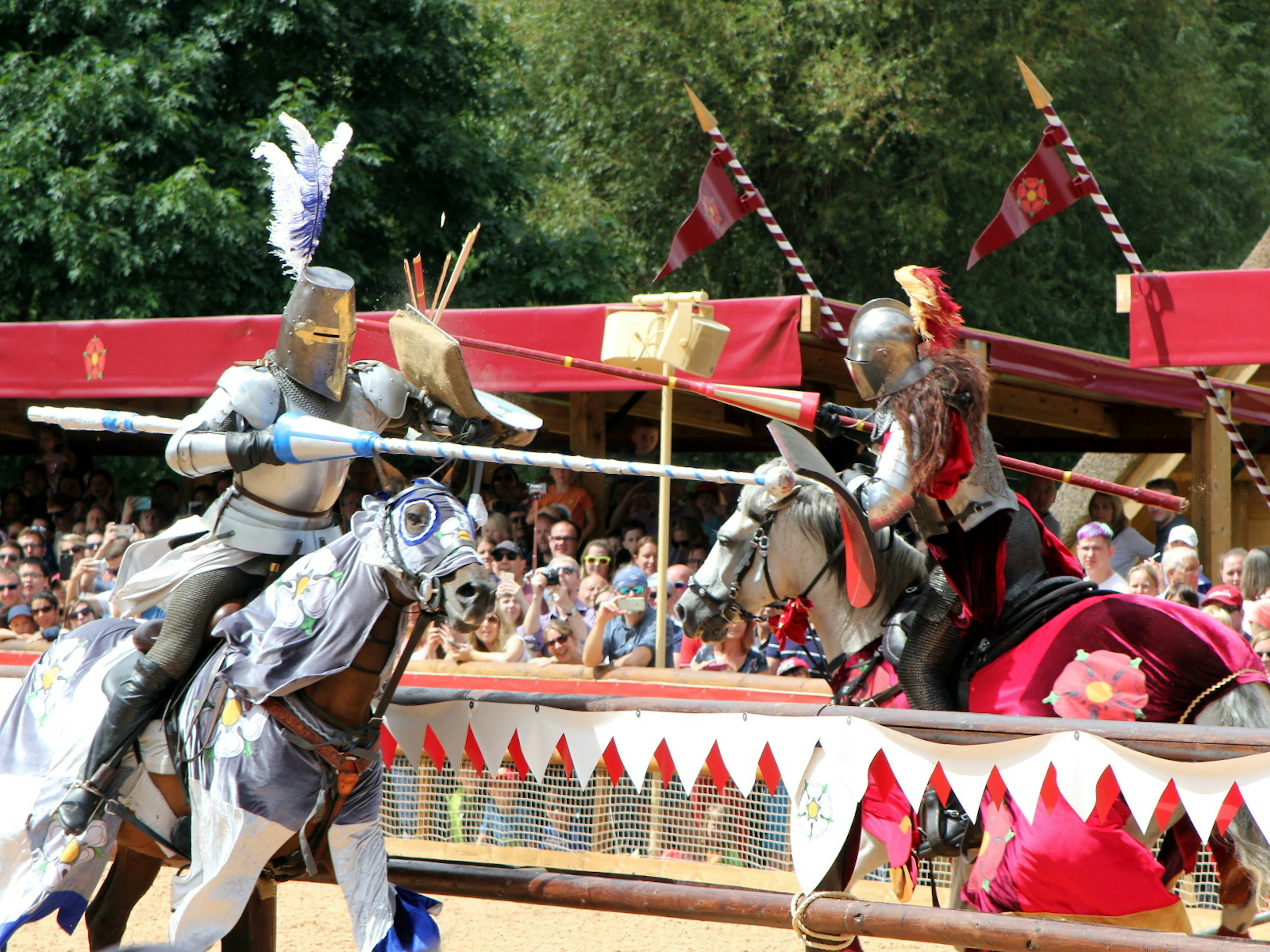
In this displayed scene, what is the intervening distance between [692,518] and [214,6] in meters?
8.03

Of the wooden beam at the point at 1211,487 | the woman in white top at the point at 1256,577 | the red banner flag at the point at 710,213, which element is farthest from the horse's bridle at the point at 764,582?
the wooden beam at the point at 1211,487

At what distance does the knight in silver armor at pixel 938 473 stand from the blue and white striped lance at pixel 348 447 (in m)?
0.46

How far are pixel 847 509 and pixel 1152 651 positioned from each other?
85 centimetres

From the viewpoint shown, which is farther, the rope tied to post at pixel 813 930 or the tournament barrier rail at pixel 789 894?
the rope tied to post at pixel 813 930

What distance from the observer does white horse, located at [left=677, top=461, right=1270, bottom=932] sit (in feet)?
13.2

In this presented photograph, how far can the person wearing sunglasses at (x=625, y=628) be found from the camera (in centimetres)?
617

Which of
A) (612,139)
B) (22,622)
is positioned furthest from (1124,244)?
(612,139)

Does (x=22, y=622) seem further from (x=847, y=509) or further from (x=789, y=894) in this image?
(x=847, y=509)

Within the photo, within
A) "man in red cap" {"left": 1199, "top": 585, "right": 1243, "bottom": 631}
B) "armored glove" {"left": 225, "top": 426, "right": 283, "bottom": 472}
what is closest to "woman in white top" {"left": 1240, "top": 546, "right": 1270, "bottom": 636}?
"man in red cap" {"left": 1199, "top": 585, "right": 1243, "bottom": 631}

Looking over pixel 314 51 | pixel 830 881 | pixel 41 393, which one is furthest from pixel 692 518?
pixel 314 51

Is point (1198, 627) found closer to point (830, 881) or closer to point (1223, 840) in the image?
point (1223, 840)

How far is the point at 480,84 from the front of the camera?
14641 millimetres

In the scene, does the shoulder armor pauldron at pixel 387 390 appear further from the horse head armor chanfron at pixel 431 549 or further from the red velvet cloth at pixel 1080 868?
the red velvet cloth at pixel 1080 868

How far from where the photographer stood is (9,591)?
27.4 ft
